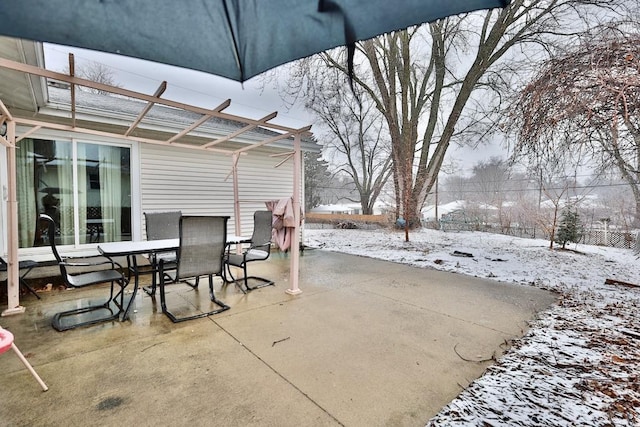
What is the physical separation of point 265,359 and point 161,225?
10.5 feet

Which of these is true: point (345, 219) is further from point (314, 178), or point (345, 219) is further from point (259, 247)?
point (259, 247)

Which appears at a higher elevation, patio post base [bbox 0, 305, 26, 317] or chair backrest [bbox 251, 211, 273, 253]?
chair backrest [bbox 251, 211, 273, 253]

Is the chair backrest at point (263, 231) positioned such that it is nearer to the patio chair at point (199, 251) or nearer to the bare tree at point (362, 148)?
the patio chair at point (199, 251)

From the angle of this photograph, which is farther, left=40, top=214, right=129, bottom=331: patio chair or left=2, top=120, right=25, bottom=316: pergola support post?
left=2, top=120, right=25, bottom=316: pergola support post

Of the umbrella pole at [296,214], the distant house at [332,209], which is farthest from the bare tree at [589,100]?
the distant house at [332,209]

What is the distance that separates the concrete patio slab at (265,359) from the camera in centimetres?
178

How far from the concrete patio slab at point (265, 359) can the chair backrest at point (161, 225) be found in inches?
40.9

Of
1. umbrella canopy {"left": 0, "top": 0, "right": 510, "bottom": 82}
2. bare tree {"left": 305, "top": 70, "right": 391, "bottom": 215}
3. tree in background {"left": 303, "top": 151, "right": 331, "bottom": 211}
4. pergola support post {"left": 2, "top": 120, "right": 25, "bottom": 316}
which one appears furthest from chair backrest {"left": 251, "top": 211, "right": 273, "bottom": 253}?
tree in background {"left": 303, "top": 151, "right": 331, "bottom": 211}

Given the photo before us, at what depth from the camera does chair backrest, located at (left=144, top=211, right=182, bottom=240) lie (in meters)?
4.50

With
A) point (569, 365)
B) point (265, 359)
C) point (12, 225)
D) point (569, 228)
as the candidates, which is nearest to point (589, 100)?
point (569, 365)

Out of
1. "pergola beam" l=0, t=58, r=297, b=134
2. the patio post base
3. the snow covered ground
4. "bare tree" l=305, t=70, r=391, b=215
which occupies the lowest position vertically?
the snow covered ground

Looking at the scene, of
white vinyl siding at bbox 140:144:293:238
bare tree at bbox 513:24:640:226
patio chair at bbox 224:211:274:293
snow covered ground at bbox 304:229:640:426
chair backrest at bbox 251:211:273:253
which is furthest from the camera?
white vinyl siding at bbox 140:144:293:238

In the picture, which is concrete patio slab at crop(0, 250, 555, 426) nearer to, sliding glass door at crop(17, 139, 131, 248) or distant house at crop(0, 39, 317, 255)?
sliding glass door at crop(17, 139, 131, 248)

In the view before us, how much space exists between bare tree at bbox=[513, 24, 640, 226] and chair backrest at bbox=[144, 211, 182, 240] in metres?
4.83
